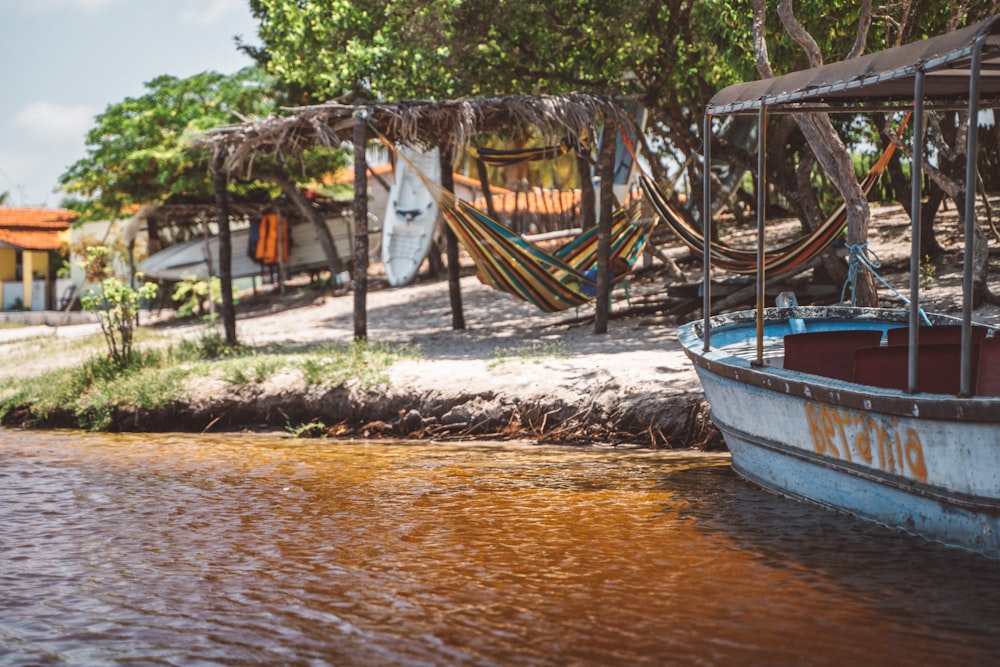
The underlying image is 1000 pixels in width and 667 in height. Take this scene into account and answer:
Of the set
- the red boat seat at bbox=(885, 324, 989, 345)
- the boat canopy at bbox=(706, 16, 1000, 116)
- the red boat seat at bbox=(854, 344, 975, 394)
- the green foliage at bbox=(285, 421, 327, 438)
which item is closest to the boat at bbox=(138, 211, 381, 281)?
the green foliage at bbox=(285, 421, 327, 438)

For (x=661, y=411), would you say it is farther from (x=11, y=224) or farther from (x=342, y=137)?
(x=11, y=224)

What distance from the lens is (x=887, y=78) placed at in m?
4.02

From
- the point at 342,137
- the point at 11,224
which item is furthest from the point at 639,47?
the point at 11,224

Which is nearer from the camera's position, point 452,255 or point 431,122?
point 431,122

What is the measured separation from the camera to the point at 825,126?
24.5 feet

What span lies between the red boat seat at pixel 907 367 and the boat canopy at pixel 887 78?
120cm

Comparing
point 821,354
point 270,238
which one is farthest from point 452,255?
point 270,238

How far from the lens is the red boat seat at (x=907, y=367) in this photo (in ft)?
15.4

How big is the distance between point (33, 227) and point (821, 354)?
77.9ft

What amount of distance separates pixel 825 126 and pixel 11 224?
2241 centimetres

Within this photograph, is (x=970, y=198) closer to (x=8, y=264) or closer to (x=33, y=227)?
(x=8, y=264)

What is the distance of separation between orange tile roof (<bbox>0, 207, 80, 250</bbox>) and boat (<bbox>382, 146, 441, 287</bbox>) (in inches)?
448

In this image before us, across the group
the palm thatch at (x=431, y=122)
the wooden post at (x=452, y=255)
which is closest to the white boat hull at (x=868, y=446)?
the palm thatch at (x=431, y=122)

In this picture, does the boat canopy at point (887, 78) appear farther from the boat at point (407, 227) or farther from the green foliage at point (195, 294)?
the green foliage at point (195, 294)
